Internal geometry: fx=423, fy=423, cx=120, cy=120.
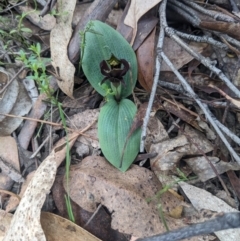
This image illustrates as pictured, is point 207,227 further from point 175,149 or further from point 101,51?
point 101,51

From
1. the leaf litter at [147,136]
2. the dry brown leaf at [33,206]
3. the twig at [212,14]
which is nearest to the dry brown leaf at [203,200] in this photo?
the leaf litter at [147,136]

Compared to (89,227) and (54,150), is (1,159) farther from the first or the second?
(89,227)

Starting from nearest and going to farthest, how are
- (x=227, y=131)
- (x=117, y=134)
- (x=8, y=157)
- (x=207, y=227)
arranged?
(x=207, y=227) → (x=227, y=131) → (x=117, y=134) → (x=8, y=157)

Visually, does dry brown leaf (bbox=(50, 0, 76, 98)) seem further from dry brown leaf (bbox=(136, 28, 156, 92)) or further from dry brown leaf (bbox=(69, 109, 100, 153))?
dry brown leaf (bbox=(136, 28, 156, 92))

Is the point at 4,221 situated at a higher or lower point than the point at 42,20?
lower

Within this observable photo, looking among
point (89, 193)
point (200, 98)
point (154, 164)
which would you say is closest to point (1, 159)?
point (89, 193)

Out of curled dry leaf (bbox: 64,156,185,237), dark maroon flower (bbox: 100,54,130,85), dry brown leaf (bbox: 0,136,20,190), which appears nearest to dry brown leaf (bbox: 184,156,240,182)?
curled dry leaf (bbox: 64,156,185,237)

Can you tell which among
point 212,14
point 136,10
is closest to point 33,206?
point 136,10
